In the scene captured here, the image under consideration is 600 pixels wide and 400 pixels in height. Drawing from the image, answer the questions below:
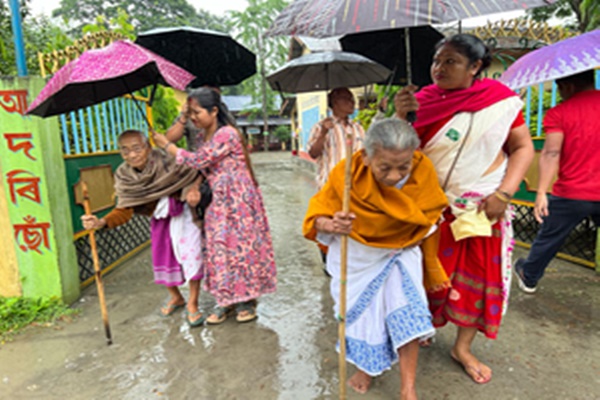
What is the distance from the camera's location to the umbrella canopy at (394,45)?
2.81m

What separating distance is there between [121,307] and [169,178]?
1314 mm

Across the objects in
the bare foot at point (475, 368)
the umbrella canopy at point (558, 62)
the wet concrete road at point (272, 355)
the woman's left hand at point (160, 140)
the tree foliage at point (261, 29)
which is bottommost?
the wet concrete road at point (272, 355)

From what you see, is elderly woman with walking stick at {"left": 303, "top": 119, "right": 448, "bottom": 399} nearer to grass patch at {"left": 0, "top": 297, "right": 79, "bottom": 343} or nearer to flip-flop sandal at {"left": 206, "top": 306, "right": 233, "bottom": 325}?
flip-flop sandal at {"left": 206, "top": 306, "right": 233, "bottom": 325}

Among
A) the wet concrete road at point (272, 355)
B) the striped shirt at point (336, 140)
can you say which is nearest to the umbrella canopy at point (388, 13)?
the striped shirt at point (336, 140)

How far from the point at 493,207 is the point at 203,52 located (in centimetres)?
333

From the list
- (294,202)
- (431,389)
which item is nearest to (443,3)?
(431,389)

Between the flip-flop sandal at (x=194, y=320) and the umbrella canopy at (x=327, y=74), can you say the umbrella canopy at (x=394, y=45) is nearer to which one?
the umbrella canopy at (x=327, y=74)

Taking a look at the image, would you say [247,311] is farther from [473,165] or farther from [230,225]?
[473,165]

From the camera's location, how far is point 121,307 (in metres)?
3.32

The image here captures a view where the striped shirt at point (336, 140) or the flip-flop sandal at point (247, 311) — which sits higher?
the striped shirt at point (336, 140)

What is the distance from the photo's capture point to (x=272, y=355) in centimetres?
251

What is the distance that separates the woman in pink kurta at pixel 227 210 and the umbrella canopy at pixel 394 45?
110 cm

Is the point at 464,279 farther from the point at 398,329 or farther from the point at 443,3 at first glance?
the point at 443,3

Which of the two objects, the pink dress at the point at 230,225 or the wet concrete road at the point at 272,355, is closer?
the wet concrete road at the point at 272,355
